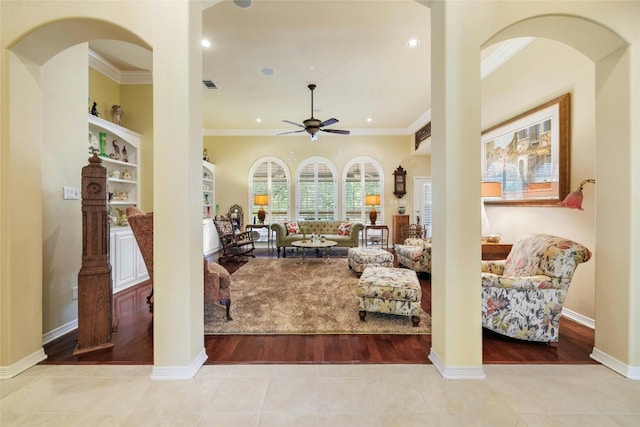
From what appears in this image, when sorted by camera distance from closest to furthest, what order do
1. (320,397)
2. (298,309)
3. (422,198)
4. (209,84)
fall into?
(320,397)
(298,309)
(209,84)
(422,198)

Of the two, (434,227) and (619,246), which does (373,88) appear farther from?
(619,246)

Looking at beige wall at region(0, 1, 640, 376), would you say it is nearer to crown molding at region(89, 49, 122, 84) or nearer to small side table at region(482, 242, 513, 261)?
small side table at region(482, 242, 513, 261)

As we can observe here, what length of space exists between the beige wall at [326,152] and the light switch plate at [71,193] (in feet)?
16.9

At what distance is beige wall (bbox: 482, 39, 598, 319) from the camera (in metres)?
2.68

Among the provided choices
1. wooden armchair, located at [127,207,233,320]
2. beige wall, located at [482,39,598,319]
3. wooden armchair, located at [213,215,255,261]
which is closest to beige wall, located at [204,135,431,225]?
wooden armchair, located at [213,215,255,261]

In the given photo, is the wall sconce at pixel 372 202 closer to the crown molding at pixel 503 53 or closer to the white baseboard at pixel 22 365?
the crown molding at pixel 503 53

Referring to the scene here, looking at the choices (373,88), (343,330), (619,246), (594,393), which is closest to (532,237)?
(619,246)

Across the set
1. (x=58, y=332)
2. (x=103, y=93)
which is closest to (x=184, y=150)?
(x=58, y=332)

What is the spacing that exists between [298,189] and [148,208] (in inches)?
156

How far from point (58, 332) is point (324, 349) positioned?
247 cm

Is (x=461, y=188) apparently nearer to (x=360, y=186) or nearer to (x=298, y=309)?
(x=298, y=309)

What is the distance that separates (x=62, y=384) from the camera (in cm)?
179

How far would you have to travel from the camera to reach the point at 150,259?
8.70ft

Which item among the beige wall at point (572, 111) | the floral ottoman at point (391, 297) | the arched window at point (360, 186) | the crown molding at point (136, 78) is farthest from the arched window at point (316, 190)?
the floral ottoman at point (391, 297)
